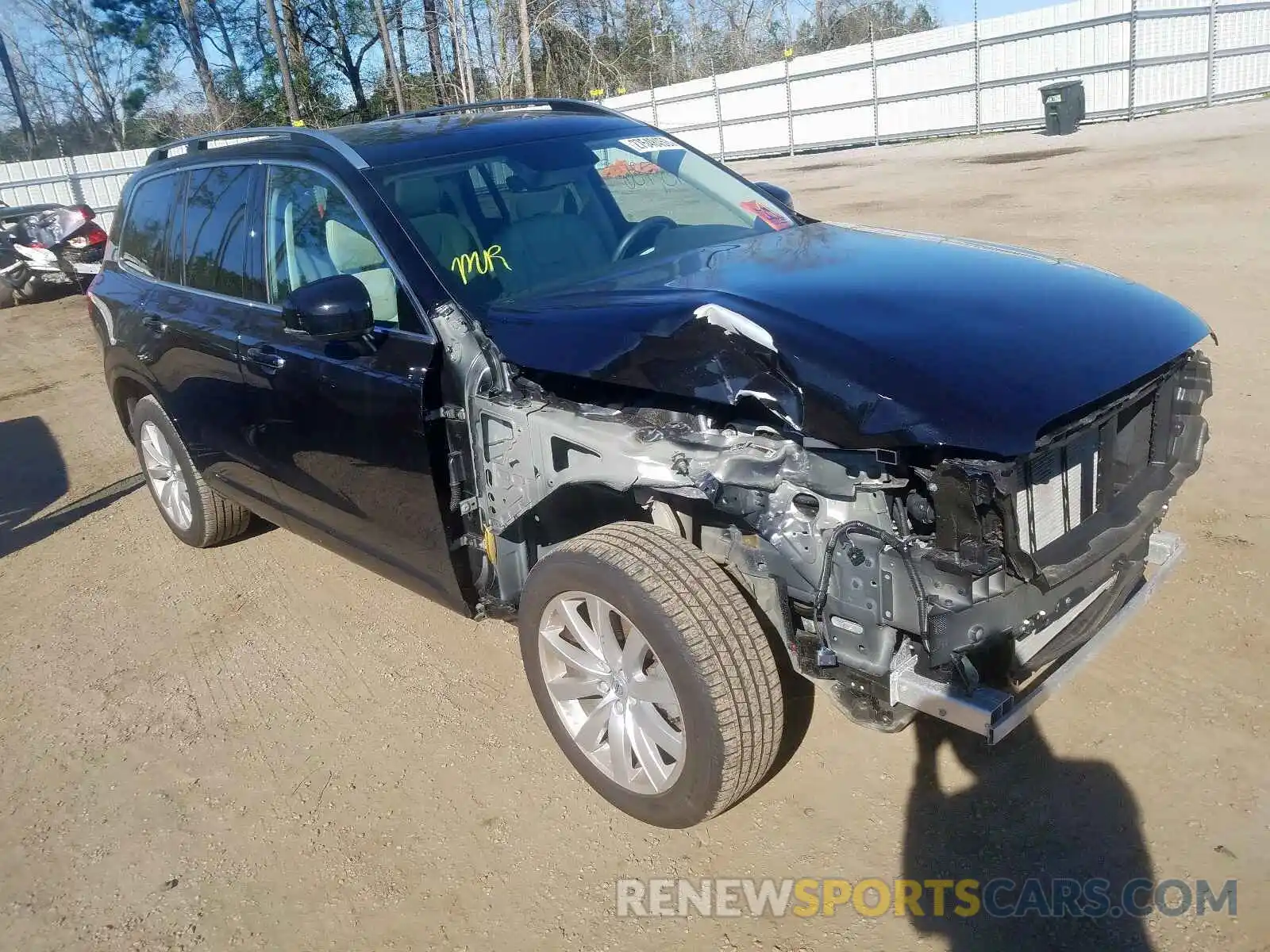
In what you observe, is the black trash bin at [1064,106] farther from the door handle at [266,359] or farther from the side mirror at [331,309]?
the side mirror at [331,309]

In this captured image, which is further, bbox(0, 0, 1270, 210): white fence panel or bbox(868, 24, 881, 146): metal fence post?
bbox(868, 24, 881, 146): metal fence post

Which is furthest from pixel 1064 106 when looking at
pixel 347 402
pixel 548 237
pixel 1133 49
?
pixel 347 402

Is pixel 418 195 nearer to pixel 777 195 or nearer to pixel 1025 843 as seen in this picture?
pixel 777 195

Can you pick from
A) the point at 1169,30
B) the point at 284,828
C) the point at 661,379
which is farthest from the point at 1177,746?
the point at 1169,30

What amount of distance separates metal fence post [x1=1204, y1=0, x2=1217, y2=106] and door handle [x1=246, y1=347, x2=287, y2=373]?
70.7ft

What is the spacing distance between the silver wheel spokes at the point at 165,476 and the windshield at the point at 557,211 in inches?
99.4

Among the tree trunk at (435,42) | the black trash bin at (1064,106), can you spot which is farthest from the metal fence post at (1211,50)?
the tree trunk at (435,42)

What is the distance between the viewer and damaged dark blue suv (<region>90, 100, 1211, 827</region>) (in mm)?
2408

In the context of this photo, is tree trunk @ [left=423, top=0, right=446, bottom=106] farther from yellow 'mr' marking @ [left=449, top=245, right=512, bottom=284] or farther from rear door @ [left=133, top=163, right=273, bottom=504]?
yellow 'mr' marking @ [left=449, top=245, right=512, bottom=284]

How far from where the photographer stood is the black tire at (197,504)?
201 inches

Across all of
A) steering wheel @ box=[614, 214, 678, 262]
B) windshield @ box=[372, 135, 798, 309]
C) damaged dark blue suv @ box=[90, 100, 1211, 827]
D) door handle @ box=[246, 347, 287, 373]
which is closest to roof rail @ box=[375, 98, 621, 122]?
damaged dark blue suv @ box=[90, 100, 1211, 827]

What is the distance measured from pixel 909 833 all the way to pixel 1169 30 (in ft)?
71.4

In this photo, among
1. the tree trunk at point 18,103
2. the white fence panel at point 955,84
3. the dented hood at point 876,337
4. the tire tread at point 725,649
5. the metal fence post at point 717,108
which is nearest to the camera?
the dented hood at point 876,337

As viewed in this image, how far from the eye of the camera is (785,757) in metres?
→ 3.21
